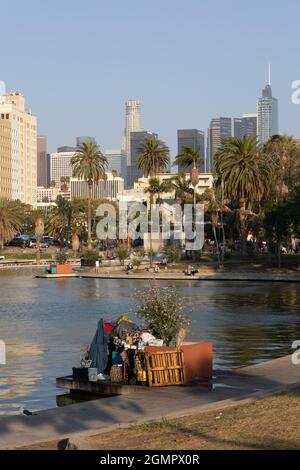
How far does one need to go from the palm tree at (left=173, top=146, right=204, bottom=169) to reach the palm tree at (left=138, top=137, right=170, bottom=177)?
52.0 ft

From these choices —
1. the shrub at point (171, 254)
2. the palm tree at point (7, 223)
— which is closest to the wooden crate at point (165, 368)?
the shrub at point (171, 254)

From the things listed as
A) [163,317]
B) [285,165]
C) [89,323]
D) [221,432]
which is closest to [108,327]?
[163,317]

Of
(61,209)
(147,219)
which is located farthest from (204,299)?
(61,209)

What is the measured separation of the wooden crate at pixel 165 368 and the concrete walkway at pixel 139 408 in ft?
1.36

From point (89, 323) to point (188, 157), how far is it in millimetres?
76967

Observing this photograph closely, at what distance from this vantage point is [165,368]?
21.9m

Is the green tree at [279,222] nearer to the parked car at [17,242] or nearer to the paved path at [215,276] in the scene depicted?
the paved path at [215,276]

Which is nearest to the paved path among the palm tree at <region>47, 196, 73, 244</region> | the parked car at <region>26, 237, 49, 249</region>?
the parked car at <region>26, 237, 49, 249</region>

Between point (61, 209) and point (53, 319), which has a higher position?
point (61, 209)

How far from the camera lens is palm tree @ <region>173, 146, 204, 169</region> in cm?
12132

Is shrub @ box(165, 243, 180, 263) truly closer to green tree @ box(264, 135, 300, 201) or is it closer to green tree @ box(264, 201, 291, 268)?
green tree @ box(264, 201, 291, 268)

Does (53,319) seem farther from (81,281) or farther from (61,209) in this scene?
(61,209)

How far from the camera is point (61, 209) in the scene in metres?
176
